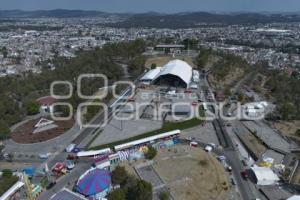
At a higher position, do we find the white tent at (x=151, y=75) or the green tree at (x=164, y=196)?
the white tent at (x=151, y=75)

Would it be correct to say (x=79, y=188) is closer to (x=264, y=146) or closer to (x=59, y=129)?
(x=59, y=129)

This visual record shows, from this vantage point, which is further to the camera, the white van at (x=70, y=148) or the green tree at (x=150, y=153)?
the white van at (x=70, y=148)

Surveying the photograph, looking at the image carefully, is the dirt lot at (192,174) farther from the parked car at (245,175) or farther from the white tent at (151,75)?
the white tent at (151,75)

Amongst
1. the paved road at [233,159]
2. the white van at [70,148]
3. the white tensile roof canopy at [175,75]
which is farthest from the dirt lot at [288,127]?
the white van at [70,148]

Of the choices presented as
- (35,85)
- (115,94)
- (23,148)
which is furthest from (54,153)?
(35,85)

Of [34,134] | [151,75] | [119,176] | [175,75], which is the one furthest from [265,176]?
[151,75]

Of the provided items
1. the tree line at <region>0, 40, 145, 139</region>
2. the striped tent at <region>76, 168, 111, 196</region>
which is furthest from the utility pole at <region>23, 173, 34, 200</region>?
the tree line at <region>0, 40, 145, 139</region>
